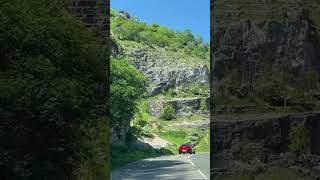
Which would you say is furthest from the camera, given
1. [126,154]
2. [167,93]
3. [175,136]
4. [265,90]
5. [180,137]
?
[167,93]

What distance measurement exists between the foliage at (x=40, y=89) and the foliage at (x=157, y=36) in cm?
10278

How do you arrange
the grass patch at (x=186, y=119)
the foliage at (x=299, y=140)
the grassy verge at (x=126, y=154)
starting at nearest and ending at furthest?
1. the foliage at (x=299, y=140)
2. the grassy verge at (x=126, y=154)
3. the grass patch at (x=186, y=119)

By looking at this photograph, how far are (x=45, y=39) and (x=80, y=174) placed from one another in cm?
444

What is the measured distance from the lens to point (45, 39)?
44.7 feet

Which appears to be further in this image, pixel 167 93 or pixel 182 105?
pixel 167 93

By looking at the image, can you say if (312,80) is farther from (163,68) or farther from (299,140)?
(163,68)

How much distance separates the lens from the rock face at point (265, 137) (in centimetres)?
1662

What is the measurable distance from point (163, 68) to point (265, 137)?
92.9 meters

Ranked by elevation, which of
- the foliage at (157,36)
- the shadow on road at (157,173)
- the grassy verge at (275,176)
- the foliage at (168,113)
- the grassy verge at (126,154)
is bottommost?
the grassy verge at (126,154)

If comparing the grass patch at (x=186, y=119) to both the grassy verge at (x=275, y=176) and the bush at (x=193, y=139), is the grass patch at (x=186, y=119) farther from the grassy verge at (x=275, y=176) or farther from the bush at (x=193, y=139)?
the grassy verge at (x=275, y=176)

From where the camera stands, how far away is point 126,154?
2224 inches

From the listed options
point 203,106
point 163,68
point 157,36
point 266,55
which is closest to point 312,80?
point 266,55

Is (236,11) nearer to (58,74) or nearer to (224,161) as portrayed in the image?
(224,161)

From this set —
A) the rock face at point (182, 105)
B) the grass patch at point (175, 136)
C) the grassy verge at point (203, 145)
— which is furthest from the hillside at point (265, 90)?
the rock face at point (182, 105)
